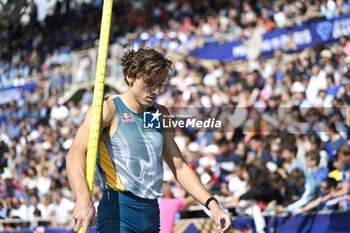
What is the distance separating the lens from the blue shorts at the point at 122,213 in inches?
124

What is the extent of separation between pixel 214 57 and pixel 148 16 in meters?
6.30

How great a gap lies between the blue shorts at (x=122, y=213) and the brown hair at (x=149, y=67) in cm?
71

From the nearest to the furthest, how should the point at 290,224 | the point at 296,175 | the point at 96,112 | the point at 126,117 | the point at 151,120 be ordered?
1. the point at 96,112
2. the point at 126,117
3. the point at 151,120
4. the point at 290,224
5. the point at 296,175

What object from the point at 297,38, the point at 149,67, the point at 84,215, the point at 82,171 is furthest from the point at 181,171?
the point at 297,38

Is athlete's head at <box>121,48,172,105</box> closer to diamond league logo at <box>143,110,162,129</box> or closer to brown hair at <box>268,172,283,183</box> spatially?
diamond league logo at <box>143,110,162,129</box>

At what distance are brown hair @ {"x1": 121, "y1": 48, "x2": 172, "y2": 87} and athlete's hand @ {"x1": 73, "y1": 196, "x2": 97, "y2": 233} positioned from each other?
0.91 meters

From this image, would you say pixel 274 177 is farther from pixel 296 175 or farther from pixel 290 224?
pixel 290 224

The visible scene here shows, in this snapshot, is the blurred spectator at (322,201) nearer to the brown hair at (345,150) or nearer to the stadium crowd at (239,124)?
the stadium crowd at (239,124)

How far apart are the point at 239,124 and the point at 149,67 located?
6.15 m

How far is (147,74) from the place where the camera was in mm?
3111

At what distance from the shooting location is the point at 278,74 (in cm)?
1041

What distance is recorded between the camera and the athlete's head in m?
3.11

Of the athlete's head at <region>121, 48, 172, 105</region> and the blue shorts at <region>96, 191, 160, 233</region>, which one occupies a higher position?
the athlete's head at <region>121, 48, 172, 105</region>

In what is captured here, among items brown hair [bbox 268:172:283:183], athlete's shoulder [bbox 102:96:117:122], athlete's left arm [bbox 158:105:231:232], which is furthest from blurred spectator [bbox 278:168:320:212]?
athlete's shoulder [bbox 102:96:117:122]
